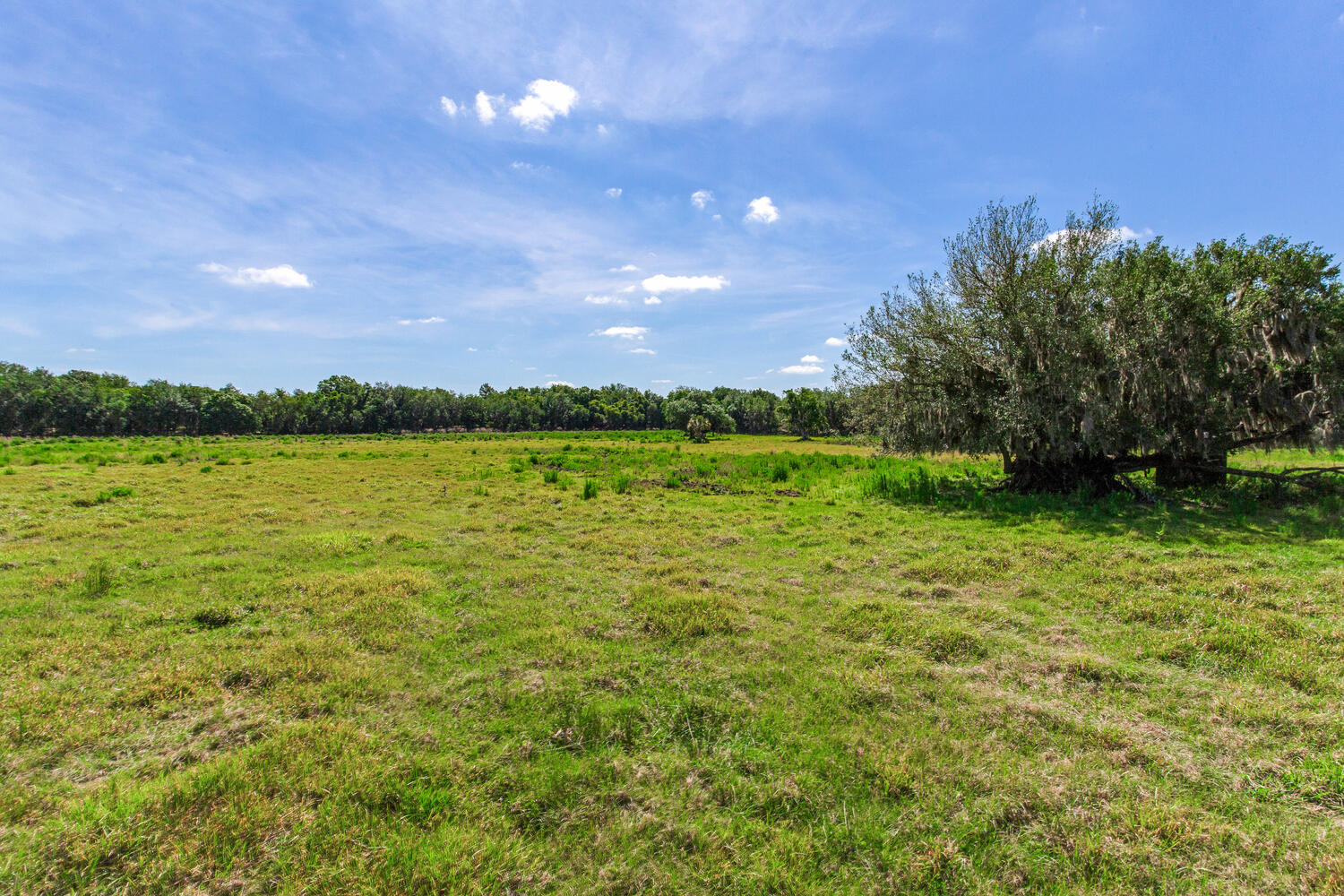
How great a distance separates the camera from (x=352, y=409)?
121 meters

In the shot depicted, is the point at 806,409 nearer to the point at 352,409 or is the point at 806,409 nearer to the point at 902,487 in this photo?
the point at 902,487

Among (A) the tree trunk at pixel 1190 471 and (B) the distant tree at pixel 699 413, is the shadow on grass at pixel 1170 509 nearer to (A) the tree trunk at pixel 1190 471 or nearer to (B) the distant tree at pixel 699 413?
(A) the tree trunk at pixel 1190 471

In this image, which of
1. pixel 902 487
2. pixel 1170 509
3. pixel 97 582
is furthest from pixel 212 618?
pixel 1170 509

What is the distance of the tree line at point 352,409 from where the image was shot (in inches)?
3489

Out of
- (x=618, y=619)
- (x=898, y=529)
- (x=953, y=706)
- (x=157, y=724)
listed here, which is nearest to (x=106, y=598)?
(x=157, y=724)

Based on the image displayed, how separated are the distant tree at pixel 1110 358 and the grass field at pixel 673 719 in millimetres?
5657

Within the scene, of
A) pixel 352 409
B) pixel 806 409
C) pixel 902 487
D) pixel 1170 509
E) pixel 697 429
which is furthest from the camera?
pixel 352 409

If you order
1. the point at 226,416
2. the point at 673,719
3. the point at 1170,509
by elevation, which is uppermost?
the point at 226,416

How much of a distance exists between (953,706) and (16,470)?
4259 cm

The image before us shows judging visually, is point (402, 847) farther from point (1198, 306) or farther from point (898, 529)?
point (1198, 306)

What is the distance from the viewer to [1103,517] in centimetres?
1462

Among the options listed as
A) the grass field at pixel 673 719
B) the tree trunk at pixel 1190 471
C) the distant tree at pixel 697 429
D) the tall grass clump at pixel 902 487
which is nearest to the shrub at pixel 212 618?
the grass field at pixel 673 719

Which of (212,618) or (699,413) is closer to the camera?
(212,618)

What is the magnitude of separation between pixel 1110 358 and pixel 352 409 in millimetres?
139078
